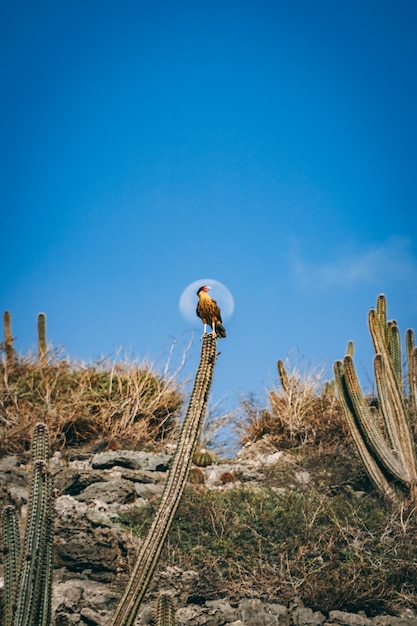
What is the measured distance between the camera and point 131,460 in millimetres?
10133

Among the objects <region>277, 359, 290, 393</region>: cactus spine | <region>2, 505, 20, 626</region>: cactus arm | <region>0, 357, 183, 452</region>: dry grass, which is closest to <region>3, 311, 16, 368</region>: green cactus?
<region>0, 357, 183, 452</region>: dry grass

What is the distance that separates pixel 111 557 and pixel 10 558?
3109 millimetres

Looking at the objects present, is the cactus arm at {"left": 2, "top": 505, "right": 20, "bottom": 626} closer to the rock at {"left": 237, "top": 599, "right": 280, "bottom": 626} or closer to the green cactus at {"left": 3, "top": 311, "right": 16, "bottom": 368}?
the rock at {"left": 237, "top": 599, "right": 280, "bottom": 626}

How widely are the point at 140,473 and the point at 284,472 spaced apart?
2083mm

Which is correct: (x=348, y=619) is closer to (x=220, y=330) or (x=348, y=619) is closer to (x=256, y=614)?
(x=256, y=614)

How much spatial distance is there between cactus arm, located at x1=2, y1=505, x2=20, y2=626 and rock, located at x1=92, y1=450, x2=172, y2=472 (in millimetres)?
5613

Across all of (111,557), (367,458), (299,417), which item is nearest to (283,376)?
(299,417)

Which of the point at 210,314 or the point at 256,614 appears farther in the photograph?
the point at 256,614

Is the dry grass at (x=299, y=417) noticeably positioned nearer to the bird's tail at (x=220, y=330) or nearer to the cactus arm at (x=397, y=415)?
the cactus arm at (x=397, y=415)

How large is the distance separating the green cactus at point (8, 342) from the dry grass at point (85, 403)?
144mm

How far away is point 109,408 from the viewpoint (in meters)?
11.7

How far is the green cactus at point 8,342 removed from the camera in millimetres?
12483

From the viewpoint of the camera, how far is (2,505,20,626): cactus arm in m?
4.11

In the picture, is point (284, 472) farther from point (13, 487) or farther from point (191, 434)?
point (191, 434)
